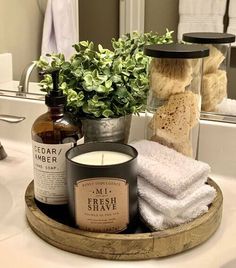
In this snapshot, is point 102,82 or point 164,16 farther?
point 164,16

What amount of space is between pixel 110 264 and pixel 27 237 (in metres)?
0.16

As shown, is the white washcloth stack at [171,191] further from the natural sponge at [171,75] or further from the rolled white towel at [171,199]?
the natural sponge at [171,75]

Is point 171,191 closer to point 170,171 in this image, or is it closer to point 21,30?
point 170,171

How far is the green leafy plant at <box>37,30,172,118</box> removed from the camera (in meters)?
0.81

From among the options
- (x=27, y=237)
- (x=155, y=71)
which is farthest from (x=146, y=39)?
(x=27, y=237)

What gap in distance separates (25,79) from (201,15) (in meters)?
0.49

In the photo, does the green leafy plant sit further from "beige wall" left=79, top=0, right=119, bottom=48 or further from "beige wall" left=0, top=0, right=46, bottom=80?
"beige wall" left=0, top=0, right=46, bottom=80

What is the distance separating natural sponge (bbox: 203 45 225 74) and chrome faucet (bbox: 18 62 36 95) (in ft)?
1.52

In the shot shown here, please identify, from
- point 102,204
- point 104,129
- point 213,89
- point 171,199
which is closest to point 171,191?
point 171,199

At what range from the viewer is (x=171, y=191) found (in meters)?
0.67

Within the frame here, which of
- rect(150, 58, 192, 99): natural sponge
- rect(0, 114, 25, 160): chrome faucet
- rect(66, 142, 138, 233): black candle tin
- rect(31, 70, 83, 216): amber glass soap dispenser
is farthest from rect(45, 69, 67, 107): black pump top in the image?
rect(0, 114, 25, 160): chrome faucet

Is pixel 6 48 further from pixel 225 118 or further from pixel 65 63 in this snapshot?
pixel 225 118

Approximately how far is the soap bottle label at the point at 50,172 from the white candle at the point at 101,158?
0.12 feet

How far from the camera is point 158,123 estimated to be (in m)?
0.85
